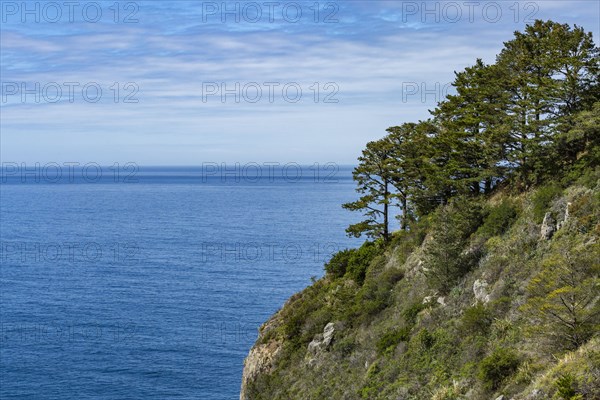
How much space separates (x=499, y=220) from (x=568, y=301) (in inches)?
664

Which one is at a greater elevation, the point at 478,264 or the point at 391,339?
the point at 478,264

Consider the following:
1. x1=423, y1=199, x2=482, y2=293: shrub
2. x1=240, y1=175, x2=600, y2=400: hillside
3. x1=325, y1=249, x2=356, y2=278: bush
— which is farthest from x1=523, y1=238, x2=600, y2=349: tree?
x1=325, y1=249, x2=356, y2=278: bush

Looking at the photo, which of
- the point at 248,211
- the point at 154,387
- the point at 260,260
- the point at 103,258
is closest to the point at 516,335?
the point at 154,387

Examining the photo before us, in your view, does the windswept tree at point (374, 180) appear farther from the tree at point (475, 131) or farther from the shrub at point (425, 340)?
the shrub at point (425, 340)

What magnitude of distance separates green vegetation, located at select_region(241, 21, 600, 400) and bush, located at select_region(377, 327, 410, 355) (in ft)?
0.31

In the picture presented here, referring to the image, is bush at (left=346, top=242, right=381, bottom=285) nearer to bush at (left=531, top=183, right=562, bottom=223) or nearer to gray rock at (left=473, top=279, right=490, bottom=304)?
gray rock at (left=473, top=279, right=490, bottom=304)

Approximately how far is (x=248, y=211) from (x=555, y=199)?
158m

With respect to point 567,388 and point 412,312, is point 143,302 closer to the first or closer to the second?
point 412,312

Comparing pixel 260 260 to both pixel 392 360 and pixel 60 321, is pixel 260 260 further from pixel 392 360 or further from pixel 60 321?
pixel 392 360

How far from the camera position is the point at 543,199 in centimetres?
3519

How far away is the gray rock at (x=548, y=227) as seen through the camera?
32.0 m

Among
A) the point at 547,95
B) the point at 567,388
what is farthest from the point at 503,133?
the point at 567,388

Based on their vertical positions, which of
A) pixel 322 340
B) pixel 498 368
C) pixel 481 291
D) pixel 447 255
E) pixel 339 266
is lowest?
pixel 322 340

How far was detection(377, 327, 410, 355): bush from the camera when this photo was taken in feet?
115
